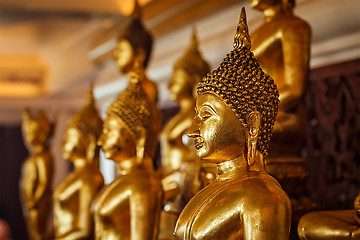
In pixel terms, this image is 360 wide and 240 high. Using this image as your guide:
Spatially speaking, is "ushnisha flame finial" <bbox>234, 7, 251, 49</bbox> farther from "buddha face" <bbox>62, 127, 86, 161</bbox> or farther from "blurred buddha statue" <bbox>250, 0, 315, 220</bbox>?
"buddha face" <bbox>62, 127, 86, 161</bbox>

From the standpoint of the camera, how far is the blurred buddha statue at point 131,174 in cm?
154

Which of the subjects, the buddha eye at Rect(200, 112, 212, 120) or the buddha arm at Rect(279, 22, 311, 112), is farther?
the buddha arm at Rect(279, 22, 311, 112)

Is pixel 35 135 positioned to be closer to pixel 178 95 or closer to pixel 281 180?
pixel 178 95

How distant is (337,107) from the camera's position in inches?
74.0

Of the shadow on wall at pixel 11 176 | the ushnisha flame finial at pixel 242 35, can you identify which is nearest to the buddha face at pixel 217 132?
the ushnisha flame finial at pixel 242 35

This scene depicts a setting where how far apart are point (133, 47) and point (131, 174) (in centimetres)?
77

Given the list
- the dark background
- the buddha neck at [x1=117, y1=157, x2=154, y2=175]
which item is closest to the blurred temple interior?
the dark background

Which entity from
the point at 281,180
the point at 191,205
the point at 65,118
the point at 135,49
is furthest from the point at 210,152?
the point at 65,118

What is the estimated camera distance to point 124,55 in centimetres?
220


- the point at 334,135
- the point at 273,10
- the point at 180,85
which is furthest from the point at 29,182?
the point at 273,10

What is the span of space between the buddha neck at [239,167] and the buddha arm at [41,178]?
5.50 ft

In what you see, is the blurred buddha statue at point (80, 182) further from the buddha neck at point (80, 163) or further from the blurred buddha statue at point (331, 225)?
the blurred buddha statue at point (331, 225)

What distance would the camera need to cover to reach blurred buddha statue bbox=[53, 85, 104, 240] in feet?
6.41

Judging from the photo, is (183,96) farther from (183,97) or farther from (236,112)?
(236,112)
